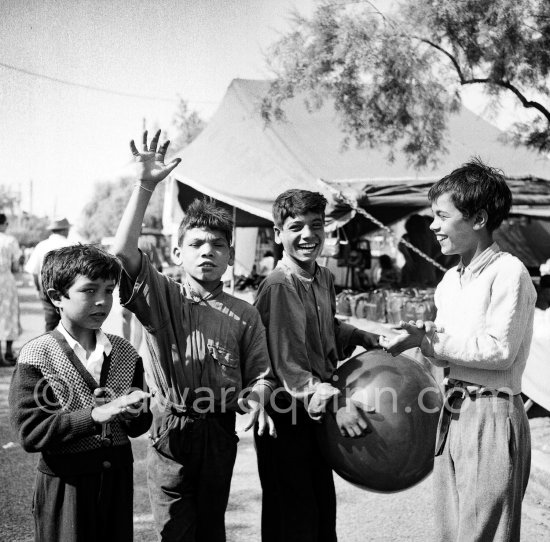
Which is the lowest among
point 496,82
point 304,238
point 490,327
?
point 490,327

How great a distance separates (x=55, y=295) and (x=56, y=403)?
0.42 m

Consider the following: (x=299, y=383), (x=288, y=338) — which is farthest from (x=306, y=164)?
(x=299, y=383)

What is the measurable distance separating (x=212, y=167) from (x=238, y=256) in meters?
6.87

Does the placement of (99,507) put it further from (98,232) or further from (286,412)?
(98,232)

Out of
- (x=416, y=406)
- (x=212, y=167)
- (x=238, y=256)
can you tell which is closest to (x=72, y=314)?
(x=416, y=406)

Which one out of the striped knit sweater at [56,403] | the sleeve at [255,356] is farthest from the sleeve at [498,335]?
the striped knit sweater at [56,403]

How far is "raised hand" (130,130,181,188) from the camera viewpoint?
2664 millimetres

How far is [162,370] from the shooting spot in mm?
2836

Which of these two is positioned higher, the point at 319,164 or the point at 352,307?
the point at 319,164

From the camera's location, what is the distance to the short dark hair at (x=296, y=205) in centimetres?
318

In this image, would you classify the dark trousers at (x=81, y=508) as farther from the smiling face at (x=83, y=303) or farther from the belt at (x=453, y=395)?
the belt at (x=453, y=395)

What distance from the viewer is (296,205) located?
3186mm

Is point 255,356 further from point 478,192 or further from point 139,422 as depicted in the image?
point 478,192

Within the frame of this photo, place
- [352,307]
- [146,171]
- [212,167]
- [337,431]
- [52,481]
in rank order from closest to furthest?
[52,481] < [146,171] < [337,431] < [352,307] < [212,167]
